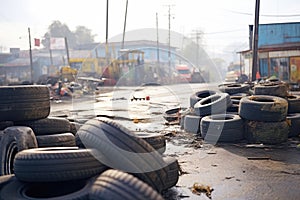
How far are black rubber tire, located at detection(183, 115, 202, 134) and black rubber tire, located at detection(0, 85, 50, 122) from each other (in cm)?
384

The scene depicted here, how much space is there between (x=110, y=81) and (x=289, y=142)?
2855 cm

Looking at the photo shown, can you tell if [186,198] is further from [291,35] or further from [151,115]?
[291,35]

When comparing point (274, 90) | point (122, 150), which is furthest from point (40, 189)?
point (274, 90)

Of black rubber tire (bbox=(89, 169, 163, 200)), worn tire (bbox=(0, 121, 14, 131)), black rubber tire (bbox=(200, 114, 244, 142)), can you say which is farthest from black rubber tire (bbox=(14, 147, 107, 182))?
black rubber tire (bbox=(200, 114, 244, 142))

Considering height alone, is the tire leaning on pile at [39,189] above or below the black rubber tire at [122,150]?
below

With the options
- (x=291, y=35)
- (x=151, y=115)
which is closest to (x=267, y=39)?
(x=291, y=35)

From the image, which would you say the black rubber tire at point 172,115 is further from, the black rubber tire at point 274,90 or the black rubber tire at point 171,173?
the black rubber tire at point 171,173

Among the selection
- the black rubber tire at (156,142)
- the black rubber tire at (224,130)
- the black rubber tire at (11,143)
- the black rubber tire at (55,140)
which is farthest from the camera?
the black rubber tire at (224,130)

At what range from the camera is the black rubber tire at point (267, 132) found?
6.86m

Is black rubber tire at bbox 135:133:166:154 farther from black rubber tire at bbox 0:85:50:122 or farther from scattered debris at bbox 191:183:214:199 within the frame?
black rubber tire at bbox 0:85:50:122

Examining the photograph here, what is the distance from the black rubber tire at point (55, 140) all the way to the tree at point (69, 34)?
3146 inches

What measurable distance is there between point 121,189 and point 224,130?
16.2 ft

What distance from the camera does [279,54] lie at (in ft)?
83.1

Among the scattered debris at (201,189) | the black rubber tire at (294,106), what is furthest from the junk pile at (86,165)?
the black rubber tire at (294,106)
